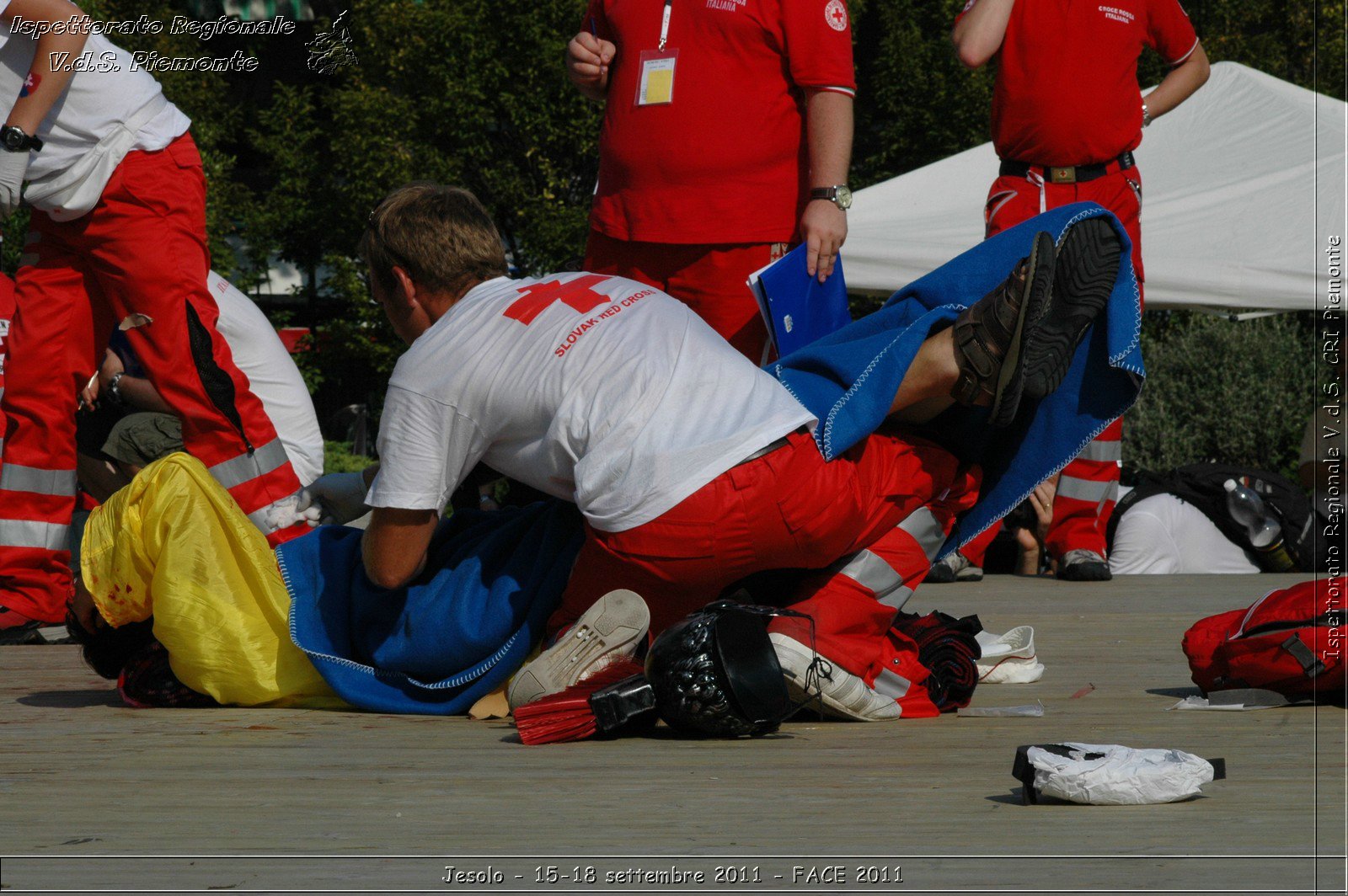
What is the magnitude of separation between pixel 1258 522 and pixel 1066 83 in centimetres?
198

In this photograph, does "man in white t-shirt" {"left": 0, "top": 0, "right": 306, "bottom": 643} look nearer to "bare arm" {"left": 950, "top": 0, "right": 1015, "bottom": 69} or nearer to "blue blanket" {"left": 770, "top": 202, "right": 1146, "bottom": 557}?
"blue blanket" {"left": 770, "top": 202, "right": 1146, "bottom": 557}

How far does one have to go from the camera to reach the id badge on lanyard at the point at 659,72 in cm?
409

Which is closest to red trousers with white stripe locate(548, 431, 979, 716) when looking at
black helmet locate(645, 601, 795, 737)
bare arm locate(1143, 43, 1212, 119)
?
black helmet locate(645, 601, 795, 737)

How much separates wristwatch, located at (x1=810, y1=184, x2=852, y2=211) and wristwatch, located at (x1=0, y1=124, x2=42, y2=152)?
2.12 m

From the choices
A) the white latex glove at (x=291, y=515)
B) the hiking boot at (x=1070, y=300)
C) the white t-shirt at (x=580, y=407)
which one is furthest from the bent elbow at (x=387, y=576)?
the hiking boot at (x=1070, y=300)

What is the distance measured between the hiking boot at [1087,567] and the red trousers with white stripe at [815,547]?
2.66 meters

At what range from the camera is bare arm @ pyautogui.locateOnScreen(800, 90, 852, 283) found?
396cm

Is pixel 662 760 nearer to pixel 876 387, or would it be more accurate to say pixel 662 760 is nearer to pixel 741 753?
pixel 741 753

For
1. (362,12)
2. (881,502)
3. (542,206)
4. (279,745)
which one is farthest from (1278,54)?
(279,745)

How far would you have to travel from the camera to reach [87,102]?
453 centimetres

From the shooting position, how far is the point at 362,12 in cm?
1288

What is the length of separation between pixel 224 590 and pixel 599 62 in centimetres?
181

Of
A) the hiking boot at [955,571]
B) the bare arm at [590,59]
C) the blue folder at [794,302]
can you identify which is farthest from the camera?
the hiking boot at [955,571]

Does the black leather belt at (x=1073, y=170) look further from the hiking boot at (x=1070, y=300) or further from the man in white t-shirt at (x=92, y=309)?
the man in white t-shirt at (x=92, y=309)
